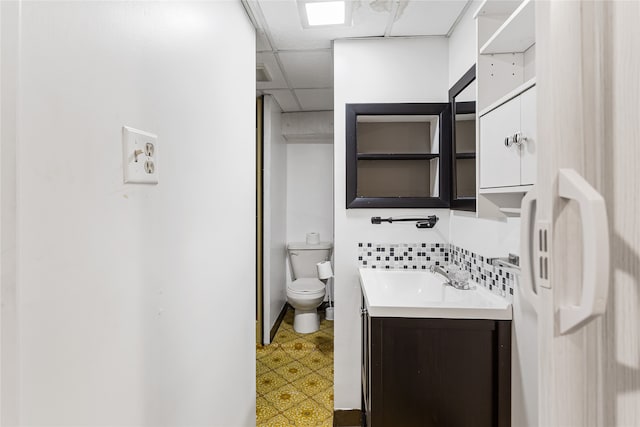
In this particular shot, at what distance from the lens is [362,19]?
1823mm

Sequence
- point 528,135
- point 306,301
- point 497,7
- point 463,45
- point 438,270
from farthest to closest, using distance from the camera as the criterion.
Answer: point 306,301 → point 438,270 → point 463,45 → point 497,7 → point 528,135

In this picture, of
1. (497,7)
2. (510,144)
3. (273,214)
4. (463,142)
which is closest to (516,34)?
(497,7)

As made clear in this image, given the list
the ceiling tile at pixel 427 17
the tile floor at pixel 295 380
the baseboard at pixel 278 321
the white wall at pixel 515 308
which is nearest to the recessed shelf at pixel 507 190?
the white wall at pixel 515 308

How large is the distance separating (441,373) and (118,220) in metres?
1.31

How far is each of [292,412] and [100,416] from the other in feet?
5.34

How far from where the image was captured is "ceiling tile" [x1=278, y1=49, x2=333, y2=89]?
2256 mm

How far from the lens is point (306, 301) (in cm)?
305

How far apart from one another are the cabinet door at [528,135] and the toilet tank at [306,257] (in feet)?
8.75

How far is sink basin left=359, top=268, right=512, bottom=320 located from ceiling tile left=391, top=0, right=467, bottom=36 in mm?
1460

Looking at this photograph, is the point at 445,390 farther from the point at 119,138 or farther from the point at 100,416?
the point at 119,138

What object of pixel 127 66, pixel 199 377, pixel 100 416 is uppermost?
pixel 127 66

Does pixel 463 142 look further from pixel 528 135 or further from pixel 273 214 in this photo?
pixel 273 214

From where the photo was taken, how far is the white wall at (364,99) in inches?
80.4

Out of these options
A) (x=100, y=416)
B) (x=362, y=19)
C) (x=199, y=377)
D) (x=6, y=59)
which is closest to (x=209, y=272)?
(x=199, y=377)
